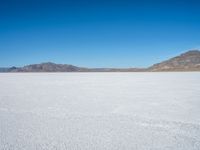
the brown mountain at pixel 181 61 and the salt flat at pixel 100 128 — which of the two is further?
the brown mountain at pixel 181 61

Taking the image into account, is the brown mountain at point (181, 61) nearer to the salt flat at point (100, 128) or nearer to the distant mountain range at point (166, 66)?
the distant mountain range at point (166, 66)

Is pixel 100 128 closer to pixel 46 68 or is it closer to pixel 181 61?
pixel 46 68

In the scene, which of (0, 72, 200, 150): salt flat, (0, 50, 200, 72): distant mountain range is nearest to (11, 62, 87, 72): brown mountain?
(0, 50, 200, 72): distant mountain range

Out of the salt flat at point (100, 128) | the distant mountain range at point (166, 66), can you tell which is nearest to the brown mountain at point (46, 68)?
the distant mountain range at point (166, 66)

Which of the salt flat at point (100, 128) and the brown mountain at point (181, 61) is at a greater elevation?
the brown mountain at point (181, 61)

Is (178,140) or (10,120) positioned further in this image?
(10,120)

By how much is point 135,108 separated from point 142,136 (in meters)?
2.33

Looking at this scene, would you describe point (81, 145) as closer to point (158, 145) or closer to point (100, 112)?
point (158, 145)

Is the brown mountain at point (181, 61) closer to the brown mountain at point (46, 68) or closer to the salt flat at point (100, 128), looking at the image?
the brown mountain at point (46, 68)

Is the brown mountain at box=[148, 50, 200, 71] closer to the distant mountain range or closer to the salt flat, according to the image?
the distant mountain range

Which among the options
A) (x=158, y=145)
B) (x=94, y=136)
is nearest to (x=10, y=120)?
(x=94, y=136)

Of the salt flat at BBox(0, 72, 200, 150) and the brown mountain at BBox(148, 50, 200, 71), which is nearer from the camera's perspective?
the salt flat at BBox(0, 72, 200, 150)

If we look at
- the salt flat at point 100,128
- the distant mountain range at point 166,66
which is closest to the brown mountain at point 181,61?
the distant mountain range at point 166,66

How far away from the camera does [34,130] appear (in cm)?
394
